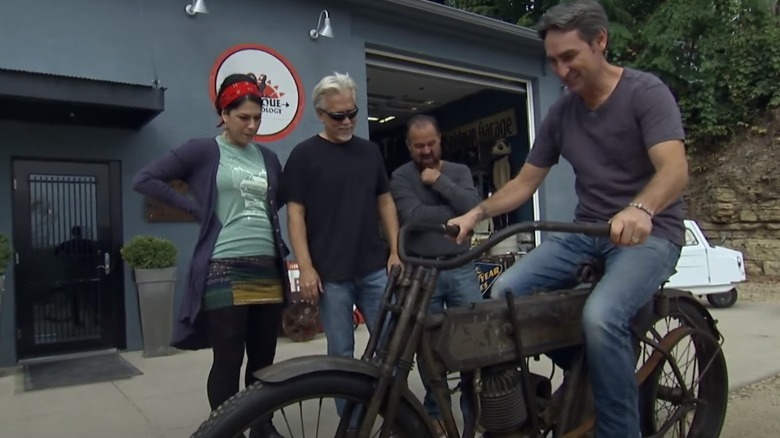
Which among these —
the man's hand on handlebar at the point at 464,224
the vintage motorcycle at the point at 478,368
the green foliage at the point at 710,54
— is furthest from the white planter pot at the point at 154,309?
the green foliage at the point at 710,54

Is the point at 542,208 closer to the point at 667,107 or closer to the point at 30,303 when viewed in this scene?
the point at 30,303

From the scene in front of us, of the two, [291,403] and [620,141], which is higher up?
[620,141]

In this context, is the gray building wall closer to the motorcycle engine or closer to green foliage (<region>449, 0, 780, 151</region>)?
the motorcycle engine

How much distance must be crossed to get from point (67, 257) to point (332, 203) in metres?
4.69

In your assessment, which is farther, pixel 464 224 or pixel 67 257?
pixel 67 257

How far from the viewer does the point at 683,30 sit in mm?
13438

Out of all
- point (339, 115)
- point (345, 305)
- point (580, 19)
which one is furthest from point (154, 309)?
point (580, 19)

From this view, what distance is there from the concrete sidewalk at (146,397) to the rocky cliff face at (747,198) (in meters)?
7.02

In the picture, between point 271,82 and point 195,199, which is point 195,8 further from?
point 195,199

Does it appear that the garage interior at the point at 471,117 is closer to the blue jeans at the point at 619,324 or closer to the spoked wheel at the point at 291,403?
the blue jeans at the point at 619,324

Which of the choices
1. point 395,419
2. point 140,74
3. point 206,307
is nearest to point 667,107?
point 395,419

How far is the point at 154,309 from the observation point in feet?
21.1

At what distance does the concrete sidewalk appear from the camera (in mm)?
4004

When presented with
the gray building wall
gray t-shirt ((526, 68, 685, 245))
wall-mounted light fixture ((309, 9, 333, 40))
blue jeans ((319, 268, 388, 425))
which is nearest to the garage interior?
wall-mounted light fixture ((309, 9, 333, 40))
